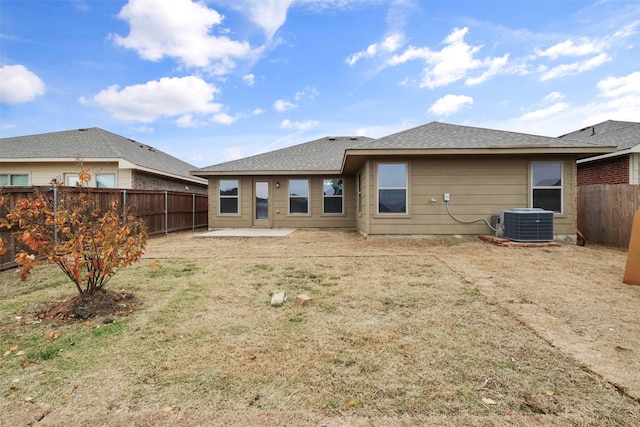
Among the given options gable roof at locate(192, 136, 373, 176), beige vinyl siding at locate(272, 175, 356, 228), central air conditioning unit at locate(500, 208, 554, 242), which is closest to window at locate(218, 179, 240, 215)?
gable roof at locate(192, 136, 373, 176)

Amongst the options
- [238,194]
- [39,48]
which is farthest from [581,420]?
[39,48]

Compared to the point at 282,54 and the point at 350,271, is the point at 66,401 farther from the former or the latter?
the point at 282,54

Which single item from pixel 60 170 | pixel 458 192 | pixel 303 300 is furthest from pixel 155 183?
pixel 303 300

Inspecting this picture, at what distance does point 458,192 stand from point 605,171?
6.27m

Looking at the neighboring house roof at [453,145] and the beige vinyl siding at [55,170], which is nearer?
the neighboring house roof at [453,145]

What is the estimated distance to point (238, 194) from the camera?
40.5ft

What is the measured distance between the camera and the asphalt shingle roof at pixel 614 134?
9.57 metres

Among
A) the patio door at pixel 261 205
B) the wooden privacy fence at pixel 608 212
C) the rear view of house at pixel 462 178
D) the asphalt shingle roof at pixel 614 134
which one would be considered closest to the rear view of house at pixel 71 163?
the patio door at pixel 261 205

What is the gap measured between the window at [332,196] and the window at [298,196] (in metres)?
0.70

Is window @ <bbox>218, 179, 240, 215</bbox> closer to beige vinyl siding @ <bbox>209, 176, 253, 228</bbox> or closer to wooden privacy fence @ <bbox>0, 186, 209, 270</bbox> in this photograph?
beige vinyl siding @ <bbox>209, 176, 253, 228</bbox>

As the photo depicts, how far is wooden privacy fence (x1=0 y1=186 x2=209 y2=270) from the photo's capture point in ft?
17.1

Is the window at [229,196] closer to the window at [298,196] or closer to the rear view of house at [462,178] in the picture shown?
the window at [298,196]

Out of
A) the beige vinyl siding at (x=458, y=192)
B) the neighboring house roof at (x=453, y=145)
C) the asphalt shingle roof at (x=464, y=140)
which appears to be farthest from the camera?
the beige vinyl siding at (x=458, y=192)

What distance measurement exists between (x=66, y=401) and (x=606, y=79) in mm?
16932
